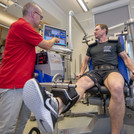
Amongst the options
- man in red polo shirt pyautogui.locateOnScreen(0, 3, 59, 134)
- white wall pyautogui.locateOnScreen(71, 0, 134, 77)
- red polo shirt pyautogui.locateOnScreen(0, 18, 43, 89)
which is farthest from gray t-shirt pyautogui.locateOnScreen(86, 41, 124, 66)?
white wall pyautogui.locateOnScreen(71, 0, 134, 77)

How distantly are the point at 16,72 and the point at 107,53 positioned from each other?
1157 millimetres

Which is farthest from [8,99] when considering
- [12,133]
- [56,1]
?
[56,1]

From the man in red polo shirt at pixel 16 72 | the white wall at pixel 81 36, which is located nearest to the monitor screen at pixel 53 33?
the man in red polo shirt at pixel 16 72

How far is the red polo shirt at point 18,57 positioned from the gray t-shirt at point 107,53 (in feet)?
2.83

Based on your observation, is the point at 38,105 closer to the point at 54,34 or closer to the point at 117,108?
the point at 117,108

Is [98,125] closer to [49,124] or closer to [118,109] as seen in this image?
[118,109]

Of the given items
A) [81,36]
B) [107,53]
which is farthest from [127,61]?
[81,36]

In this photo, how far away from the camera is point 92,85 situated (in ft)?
3.70

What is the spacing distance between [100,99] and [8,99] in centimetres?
90

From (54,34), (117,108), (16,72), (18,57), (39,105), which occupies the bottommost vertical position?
(117,108)

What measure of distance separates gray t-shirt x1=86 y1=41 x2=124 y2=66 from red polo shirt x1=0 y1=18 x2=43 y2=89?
2.83 ft

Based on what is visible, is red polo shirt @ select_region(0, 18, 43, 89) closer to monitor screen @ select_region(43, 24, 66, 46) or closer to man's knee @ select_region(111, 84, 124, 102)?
monitor screen @ select_region(43, 24, 66, 46)

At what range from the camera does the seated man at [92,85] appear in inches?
25.1

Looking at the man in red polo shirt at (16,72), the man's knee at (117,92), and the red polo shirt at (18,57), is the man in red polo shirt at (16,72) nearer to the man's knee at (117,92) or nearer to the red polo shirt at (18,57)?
the red polo shirt at (18,57)
